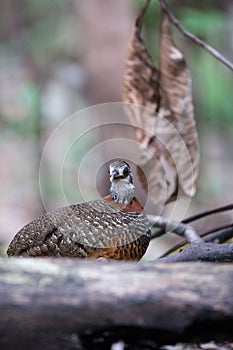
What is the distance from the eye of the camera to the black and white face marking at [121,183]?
133 cm

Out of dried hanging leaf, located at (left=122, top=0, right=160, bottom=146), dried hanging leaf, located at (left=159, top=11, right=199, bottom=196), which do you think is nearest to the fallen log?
dried hanging leaf, located at (left=159, top=11, right=199, bottom=196)

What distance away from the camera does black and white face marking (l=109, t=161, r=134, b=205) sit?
1331 millimetres

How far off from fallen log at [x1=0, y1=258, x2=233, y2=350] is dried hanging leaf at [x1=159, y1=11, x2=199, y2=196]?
0.87 metres

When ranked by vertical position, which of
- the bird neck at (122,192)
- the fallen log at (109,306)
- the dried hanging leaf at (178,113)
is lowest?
the fallen log at (109,306)

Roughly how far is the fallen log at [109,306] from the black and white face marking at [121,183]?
0.35 meters

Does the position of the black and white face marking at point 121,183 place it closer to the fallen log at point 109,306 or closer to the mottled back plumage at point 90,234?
the mottled back plumage at point 90,234

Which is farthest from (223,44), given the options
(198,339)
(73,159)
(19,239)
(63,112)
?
(198,339)

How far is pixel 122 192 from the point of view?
1.37 meters

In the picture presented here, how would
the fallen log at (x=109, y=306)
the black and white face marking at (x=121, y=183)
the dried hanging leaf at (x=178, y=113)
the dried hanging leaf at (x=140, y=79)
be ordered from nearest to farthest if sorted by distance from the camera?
the fallen log at (x=109, y=306)
the black and white face marking at (x=121, y=183)
the dried hanging leaf at (x=178, y=113)
the dried hanging leaf at (x=140, y=79)

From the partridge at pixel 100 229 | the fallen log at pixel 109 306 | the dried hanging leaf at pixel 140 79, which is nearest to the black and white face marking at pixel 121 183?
the partridge at pixel 100 229

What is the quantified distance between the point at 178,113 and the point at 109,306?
113 centimetres

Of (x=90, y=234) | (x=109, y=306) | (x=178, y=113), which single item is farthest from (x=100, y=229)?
(x=178, y=113)

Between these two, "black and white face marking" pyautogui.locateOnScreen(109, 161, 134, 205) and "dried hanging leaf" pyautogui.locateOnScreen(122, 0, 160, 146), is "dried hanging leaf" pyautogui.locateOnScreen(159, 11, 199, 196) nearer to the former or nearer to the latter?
"dried hanging leaf" pyautogui.locateOnScreen(122, 0, 160, 146)

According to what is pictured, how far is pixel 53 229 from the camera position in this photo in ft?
4.54
